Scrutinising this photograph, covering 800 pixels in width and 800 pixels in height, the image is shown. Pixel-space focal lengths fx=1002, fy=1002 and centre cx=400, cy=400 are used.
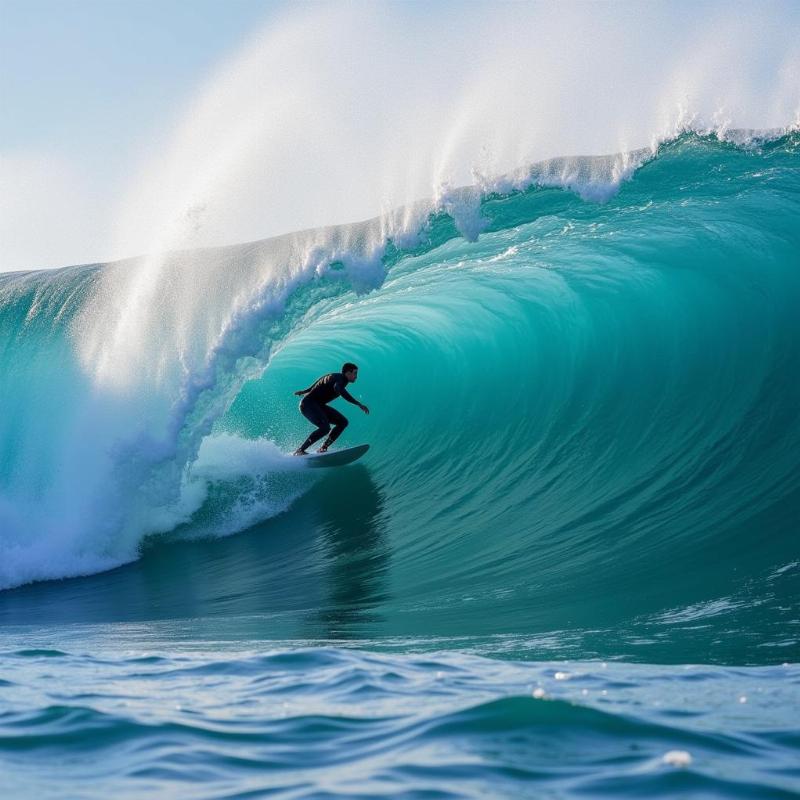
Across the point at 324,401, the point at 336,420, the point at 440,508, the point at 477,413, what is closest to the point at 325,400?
the point at 324,401

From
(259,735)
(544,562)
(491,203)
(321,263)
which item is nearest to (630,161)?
(491,203)

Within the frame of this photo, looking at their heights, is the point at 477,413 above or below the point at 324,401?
below

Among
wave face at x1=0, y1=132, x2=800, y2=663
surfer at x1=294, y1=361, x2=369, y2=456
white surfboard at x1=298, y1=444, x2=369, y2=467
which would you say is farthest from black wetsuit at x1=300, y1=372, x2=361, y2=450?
wave face at x1=0, y1=132, x2=800, y2=663

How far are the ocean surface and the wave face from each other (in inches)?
1.6

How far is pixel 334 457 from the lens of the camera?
37.3 feet

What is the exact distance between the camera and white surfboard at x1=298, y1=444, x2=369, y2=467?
36.9ft

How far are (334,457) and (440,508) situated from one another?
1920 millimetres

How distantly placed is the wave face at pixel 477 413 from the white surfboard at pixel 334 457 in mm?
161

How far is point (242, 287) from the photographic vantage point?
36.3ft

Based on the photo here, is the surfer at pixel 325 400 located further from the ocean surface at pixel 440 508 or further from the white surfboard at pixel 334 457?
the ocean surface at pixel 440 508

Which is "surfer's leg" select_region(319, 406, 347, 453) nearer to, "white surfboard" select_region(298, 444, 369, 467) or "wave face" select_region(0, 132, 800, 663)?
"white surfboard" select_region(298, 444, 369, 467)

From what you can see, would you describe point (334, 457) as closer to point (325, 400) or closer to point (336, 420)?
point (336, 420)

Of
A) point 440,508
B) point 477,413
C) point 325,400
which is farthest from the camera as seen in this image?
point 477,413

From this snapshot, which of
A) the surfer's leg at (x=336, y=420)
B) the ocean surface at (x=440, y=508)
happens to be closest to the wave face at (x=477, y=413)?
the ocean surface at (x=440, y=508)
